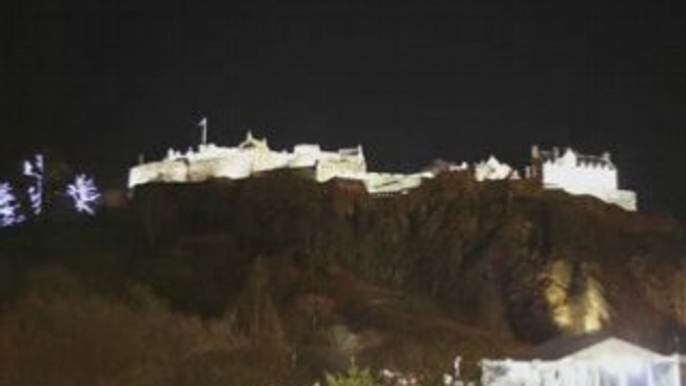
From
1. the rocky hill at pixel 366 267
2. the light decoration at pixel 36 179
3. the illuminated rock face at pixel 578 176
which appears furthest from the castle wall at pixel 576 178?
the light decoration at pixel 36 179

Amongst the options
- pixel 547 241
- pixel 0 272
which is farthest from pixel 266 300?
pixel 547 241

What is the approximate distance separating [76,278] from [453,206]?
29649mm

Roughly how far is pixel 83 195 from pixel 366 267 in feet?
91.5

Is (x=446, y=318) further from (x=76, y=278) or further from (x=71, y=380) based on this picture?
(x=71, y=380)

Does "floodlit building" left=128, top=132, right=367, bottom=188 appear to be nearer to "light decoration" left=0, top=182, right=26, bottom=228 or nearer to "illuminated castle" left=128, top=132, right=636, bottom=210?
"illuminated castle" left=128, top=132, right=636, bottom=210

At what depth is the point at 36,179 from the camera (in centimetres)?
10300

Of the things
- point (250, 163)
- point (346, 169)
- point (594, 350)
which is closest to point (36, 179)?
point (250, 163)

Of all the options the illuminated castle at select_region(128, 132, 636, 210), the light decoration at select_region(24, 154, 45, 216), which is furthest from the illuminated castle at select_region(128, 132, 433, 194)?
the light decoration at select_region(24, 154, 45, 216)

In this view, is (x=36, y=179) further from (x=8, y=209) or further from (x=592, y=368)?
(x=592, y=368)

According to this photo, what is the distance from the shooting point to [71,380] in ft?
145

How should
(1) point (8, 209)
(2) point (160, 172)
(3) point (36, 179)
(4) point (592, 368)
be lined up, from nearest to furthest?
(4) point (592, 368)
(1) point (8, 209)
(2) point (160, 172)
(3) point (36, 179)

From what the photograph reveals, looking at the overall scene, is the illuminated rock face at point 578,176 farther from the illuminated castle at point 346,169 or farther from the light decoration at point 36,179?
the light decoration at point 36,179

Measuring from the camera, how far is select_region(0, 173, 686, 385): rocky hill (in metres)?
69.9

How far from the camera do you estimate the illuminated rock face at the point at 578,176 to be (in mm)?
102188
